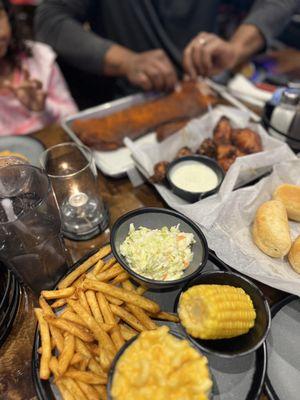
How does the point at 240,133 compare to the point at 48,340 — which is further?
the point at 240,133

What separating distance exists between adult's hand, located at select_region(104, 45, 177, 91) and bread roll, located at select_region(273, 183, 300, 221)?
1494mm

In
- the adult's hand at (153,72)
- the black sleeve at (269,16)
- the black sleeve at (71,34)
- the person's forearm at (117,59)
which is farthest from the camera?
the black sleeve at (269,16)

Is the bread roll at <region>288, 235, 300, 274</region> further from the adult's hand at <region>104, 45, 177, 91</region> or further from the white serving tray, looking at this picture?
the adult's hand at <region>104, 45, 177, 91</region>

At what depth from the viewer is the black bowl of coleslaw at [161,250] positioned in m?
1.50

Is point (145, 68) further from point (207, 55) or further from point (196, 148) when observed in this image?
point (196, 148)

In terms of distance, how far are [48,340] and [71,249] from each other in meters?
0.60

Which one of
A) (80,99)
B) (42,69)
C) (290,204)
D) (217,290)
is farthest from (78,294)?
(80,99)

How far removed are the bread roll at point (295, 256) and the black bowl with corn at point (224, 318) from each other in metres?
0.38

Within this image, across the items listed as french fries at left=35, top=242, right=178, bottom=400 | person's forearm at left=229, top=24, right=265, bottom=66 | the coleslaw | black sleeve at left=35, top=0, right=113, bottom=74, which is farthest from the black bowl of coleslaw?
person's forearm at left=229, top=24, right=265, bottom=66

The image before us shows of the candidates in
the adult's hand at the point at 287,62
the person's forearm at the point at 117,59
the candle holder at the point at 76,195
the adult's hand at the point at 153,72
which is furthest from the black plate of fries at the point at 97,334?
the adult's hand at the point at 287,62

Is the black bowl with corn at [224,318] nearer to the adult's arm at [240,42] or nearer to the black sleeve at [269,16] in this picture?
the adult's arm at [240,42]

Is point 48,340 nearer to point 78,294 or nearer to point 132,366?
point 78,294

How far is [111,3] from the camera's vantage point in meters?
3.32

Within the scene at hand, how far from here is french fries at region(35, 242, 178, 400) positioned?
1.29 metres
